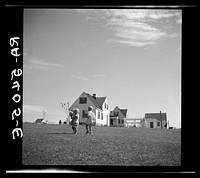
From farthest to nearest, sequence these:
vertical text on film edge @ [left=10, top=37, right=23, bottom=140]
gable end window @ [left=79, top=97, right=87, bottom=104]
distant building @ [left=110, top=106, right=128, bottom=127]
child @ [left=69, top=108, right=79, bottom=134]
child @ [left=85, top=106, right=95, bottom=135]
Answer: distant building @ [left=110, top=106, right=128, bottom=127] → child @ [left=85, top=106, right=95, bottom=135] → child @ [left=69, top=108, right=79, bottom=134] → gable end window @ [left=79, top=97, right=87, bottom=104] → vertical text on film edge @ [left=10, top=37, right=23, bottom=140]

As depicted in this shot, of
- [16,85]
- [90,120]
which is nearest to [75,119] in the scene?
[90,120]

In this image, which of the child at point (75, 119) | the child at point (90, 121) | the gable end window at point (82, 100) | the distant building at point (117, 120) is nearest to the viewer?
the gable end window at point (82, 100)

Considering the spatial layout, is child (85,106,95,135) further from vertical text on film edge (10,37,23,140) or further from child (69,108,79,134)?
vertical text on film edge (10,37,23,140)

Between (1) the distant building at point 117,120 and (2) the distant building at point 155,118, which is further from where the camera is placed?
(1) the distant building at point 117,120

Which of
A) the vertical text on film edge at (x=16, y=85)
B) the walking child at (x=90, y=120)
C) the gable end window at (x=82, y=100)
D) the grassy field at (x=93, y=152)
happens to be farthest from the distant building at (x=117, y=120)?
the vertical text on film edge at (x=16, y=85)

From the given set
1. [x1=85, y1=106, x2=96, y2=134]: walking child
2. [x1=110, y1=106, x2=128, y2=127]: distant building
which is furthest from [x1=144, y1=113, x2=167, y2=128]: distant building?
[x1=85, y1=106, x2=96, y2=134]: walking child

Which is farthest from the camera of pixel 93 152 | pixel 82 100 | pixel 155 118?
pixel 155 118

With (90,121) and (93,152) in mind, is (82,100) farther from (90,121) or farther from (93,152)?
(93,152)

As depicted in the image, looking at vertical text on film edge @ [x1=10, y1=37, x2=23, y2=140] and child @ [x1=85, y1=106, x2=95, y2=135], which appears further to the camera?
child @ [x1=85, y1=106, x2=95, y2=135]

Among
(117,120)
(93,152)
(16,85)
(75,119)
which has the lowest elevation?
(93,152)

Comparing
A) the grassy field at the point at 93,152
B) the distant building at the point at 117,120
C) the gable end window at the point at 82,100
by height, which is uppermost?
the gable end window at the point at 82,100

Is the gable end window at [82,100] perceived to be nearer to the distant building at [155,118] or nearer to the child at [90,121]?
the child at [90,121]
